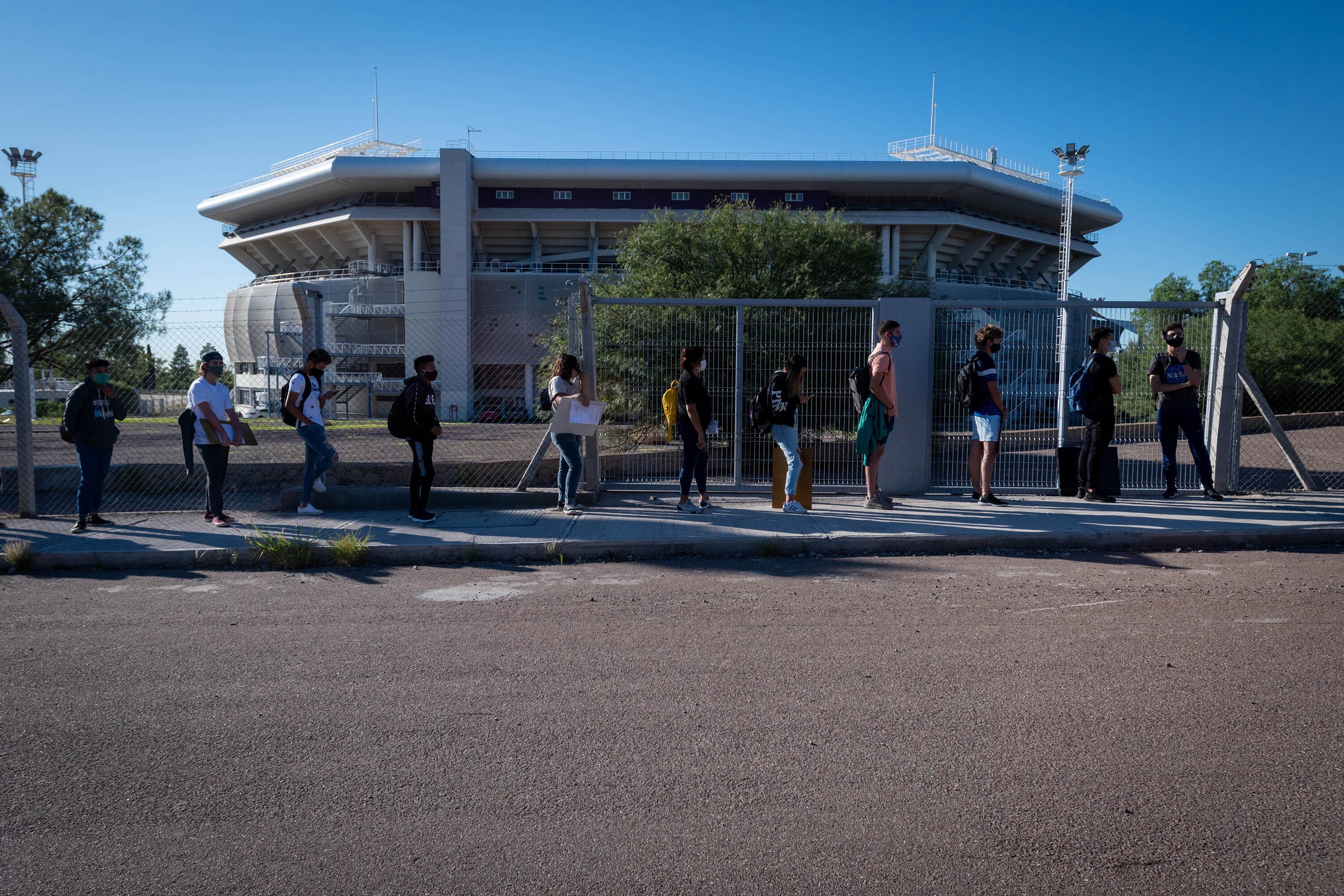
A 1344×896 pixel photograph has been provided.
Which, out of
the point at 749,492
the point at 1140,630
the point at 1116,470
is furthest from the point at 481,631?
the point at 1116,470

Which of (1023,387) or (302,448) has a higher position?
(1023,387)

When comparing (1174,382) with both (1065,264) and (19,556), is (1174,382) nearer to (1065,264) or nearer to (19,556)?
(19,556)

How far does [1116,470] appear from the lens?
8.97 metres

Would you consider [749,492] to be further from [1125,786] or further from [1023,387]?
[1125,786]

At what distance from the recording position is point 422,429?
299 inches

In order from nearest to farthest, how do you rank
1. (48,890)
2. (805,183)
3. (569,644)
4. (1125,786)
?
1. (48,890)
2. (1125,786)
3. (569,644)
4. (805,183)

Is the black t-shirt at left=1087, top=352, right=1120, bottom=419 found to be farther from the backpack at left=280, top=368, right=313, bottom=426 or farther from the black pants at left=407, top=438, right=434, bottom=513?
the backpack at left=280, top=368, right=313, bottom=426

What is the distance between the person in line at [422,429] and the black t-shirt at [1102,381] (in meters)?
6.94

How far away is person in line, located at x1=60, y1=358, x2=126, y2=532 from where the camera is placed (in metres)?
7.48

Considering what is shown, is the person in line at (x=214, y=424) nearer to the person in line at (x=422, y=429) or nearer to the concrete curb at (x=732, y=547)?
the concrete curb at (x=732, y=547)

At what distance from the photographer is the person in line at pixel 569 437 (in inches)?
325

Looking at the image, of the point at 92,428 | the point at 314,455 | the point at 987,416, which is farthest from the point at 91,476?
the point at 987,416

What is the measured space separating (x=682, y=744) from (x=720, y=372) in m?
6.75

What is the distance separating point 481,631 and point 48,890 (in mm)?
2541
